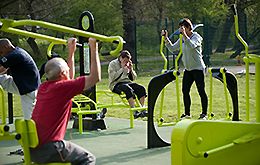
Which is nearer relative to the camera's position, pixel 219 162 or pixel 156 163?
pixel 219 162

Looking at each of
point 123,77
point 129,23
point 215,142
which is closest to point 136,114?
point 123,77

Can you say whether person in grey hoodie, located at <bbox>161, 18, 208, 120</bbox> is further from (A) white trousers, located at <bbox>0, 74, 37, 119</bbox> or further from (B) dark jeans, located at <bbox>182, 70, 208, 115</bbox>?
(A) white trousers, located at <bbox>0, 74, 37, 119</bbox>

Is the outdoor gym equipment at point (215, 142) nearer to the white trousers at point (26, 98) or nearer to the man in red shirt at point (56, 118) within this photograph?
the man in red shirt at point (56, 118)

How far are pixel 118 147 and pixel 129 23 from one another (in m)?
19.7

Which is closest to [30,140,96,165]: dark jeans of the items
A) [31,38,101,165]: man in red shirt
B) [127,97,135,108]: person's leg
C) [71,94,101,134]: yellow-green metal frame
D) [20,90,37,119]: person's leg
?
[31,38,101,165]: man in red shirt

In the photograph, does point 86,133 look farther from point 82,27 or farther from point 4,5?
point 4,5

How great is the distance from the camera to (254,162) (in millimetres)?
3963

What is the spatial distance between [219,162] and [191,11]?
2142cm

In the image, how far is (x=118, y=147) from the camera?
546 cm

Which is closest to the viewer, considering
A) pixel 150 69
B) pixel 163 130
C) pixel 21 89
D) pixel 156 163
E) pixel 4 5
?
pixel 156 163

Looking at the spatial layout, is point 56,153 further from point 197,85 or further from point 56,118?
point 197,85

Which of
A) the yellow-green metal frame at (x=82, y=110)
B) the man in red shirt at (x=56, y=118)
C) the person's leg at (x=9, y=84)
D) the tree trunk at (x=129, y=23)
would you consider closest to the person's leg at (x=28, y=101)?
the person's leg at (x=9, y=84)

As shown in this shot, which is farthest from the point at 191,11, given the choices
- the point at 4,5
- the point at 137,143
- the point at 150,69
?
the point at 137,143

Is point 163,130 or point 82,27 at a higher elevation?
point 82,27
